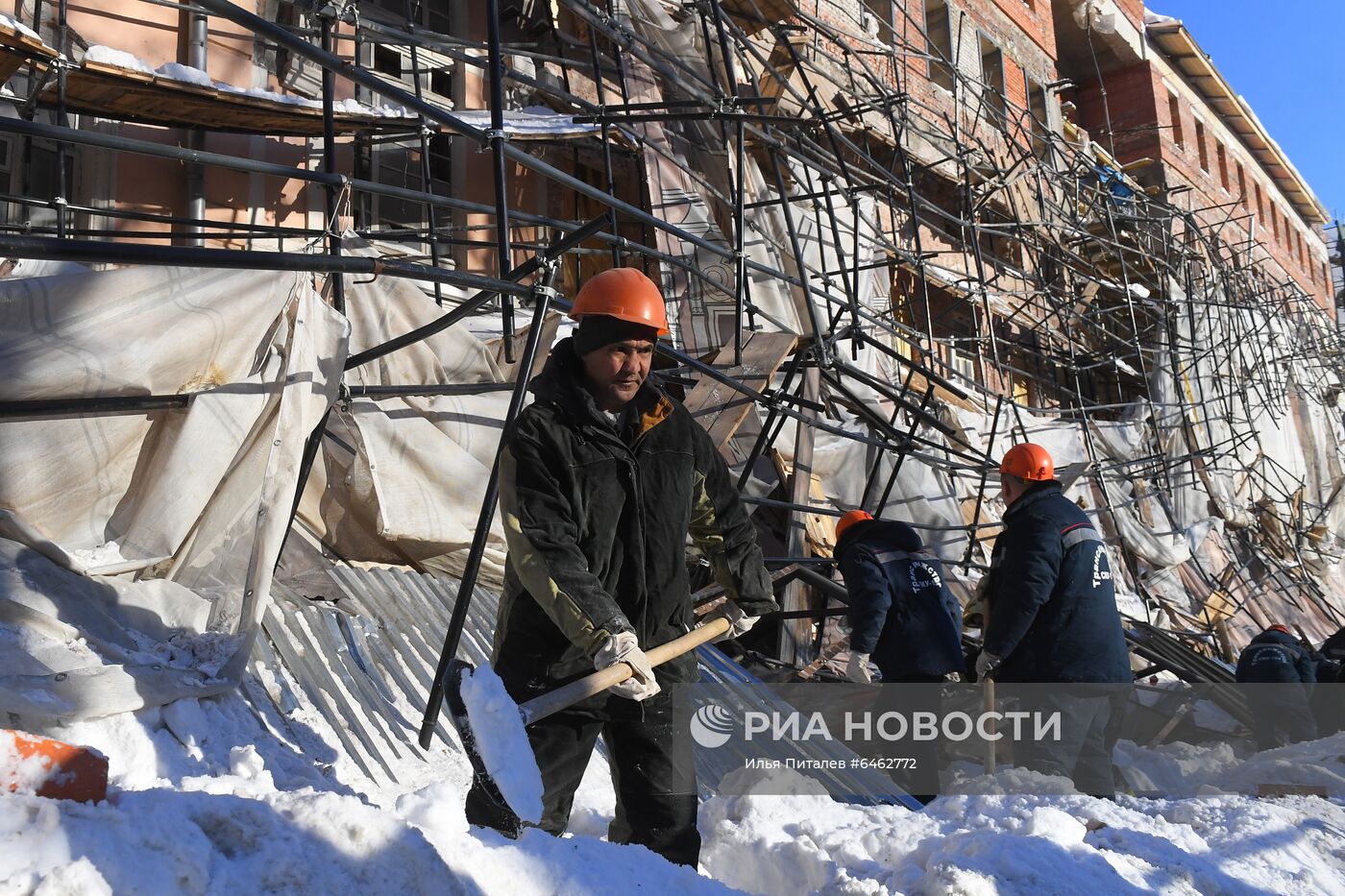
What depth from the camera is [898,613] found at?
5.70 meters

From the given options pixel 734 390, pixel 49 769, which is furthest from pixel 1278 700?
pixel 49 769

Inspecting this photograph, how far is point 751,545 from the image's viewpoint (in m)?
3.56

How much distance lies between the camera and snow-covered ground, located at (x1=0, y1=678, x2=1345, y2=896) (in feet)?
6.47

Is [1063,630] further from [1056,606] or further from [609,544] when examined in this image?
[609,544]

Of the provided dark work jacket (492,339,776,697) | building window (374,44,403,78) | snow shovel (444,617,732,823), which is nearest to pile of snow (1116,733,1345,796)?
dark work jacket (492,339,776,697)

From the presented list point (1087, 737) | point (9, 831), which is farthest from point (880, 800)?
point (9, 831)

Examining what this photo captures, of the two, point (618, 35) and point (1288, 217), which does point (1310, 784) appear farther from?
point (1288, 217)

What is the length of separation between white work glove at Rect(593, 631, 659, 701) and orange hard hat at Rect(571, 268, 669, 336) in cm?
89

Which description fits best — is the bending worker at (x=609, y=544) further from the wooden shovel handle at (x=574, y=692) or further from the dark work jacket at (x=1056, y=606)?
the dark work jacket at (x=1056, y=606)

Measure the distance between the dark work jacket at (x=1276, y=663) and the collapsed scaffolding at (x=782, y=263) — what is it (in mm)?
1985

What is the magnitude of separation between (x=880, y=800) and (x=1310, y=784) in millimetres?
2036

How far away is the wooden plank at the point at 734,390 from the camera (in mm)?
7016

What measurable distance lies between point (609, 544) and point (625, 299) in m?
0.69

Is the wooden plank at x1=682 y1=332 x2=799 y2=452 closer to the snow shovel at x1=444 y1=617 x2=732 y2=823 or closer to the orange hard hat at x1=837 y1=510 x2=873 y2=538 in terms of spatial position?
the orange hard hat at x1=837 y1=510 x2=873 y2=538
